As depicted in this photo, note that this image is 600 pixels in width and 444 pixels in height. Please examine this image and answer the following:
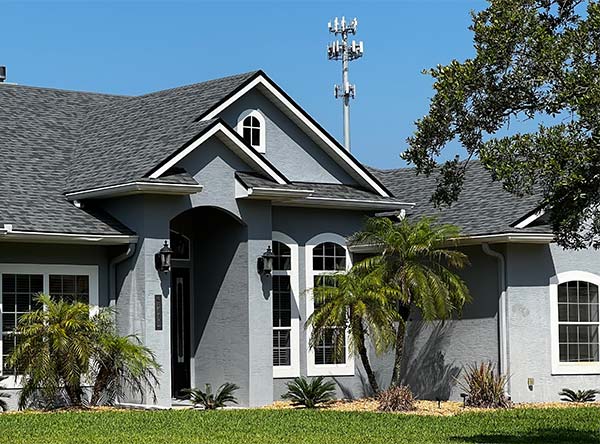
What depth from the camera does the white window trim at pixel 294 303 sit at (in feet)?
78.7

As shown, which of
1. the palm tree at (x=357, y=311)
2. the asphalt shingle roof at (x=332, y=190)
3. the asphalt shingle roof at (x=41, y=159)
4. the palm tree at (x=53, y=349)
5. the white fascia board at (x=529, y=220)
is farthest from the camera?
the white fascia board at (x=529, y=220)

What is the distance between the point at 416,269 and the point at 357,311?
1487 millimetres

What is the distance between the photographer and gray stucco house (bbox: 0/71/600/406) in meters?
21.6

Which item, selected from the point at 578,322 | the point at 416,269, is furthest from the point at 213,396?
the point at 578,322

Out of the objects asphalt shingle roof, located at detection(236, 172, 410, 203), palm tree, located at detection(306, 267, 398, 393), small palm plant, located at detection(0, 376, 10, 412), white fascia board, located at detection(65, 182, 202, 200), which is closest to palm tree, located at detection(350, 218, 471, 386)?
palm tree, located at detection(306, 267, 398, 393)

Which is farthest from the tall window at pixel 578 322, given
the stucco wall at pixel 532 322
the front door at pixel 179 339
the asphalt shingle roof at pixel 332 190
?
the front door at pixel 179 339

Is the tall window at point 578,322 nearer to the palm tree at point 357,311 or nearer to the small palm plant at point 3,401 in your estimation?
the palm tree at point 357,311

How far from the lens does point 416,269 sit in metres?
22.6

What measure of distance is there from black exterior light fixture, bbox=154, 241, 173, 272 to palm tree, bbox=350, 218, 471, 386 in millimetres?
3835

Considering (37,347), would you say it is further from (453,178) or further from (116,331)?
(453,178)

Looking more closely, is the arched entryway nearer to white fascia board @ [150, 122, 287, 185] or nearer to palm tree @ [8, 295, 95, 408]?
white fascia board @ [150, 122, 287, 185]

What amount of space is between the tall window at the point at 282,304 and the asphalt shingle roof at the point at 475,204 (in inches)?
125

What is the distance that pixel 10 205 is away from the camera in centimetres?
2152

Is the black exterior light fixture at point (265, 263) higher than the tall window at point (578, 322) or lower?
higher
